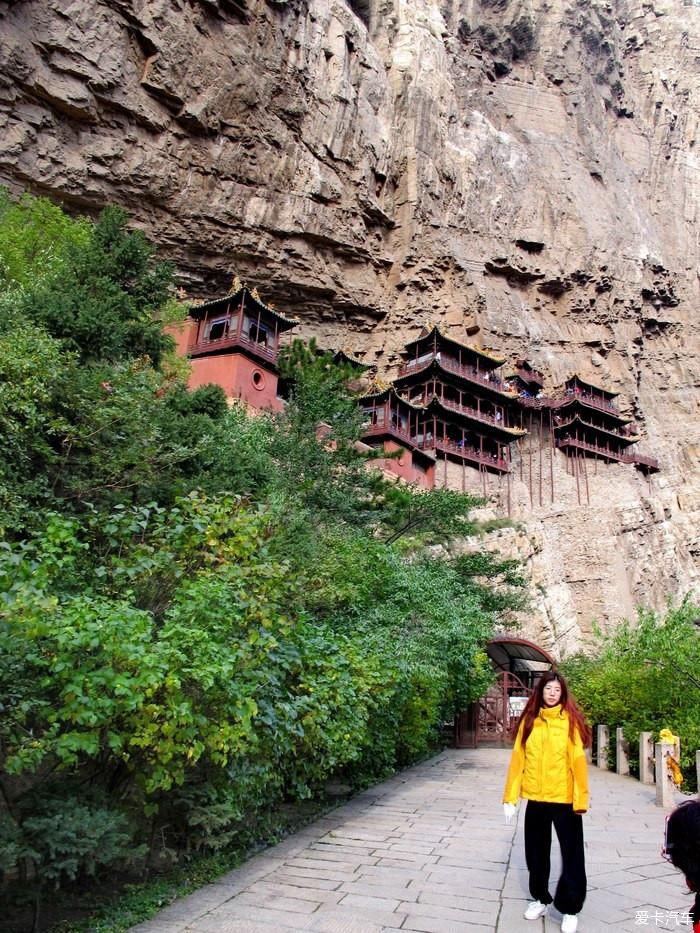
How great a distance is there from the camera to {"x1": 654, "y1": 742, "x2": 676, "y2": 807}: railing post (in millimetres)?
8156

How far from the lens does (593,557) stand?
2867cm

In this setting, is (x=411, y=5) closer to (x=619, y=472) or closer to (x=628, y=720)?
(x=619, y=472)

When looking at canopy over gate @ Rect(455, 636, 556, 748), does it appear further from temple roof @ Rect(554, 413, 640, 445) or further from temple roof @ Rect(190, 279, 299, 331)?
temple roof @ Rect(554, 413, 640, 445)

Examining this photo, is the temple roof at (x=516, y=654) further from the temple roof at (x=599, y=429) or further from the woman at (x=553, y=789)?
the woman at (x=553, y=789)

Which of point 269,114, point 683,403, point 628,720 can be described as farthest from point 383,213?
point 628,720

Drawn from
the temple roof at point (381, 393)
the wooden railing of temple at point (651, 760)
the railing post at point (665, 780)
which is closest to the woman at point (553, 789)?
the wooden railing of temple at point (651, 760)

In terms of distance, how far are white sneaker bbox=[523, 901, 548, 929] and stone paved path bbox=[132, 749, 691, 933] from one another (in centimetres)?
3

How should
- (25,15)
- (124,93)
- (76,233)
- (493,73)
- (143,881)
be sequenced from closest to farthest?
1. (143,881)
2. (76,233)
3. (25,15)
4. (124,93)
5. (493,73)

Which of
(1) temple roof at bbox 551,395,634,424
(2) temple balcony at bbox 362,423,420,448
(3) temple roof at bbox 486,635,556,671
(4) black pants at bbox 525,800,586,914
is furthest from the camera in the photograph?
(1) temple roof at bbox 551,395,634,424

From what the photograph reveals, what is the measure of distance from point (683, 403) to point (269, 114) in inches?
1114

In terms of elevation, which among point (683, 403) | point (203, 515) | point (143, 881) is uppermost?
point (683, 403)

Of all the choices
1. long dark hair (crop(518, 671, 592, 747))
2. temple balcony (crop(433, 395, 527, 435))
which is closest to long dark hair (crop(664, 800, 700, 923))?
long dark hair (crop(518, 671, 592, 747))

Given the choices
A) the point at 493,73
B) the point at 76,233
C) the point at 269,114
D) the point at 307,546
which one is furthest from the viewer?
the point at 493,73

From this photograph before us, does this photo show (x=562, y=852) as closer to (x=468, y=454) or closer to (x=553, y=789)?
(x=553, y=789)
